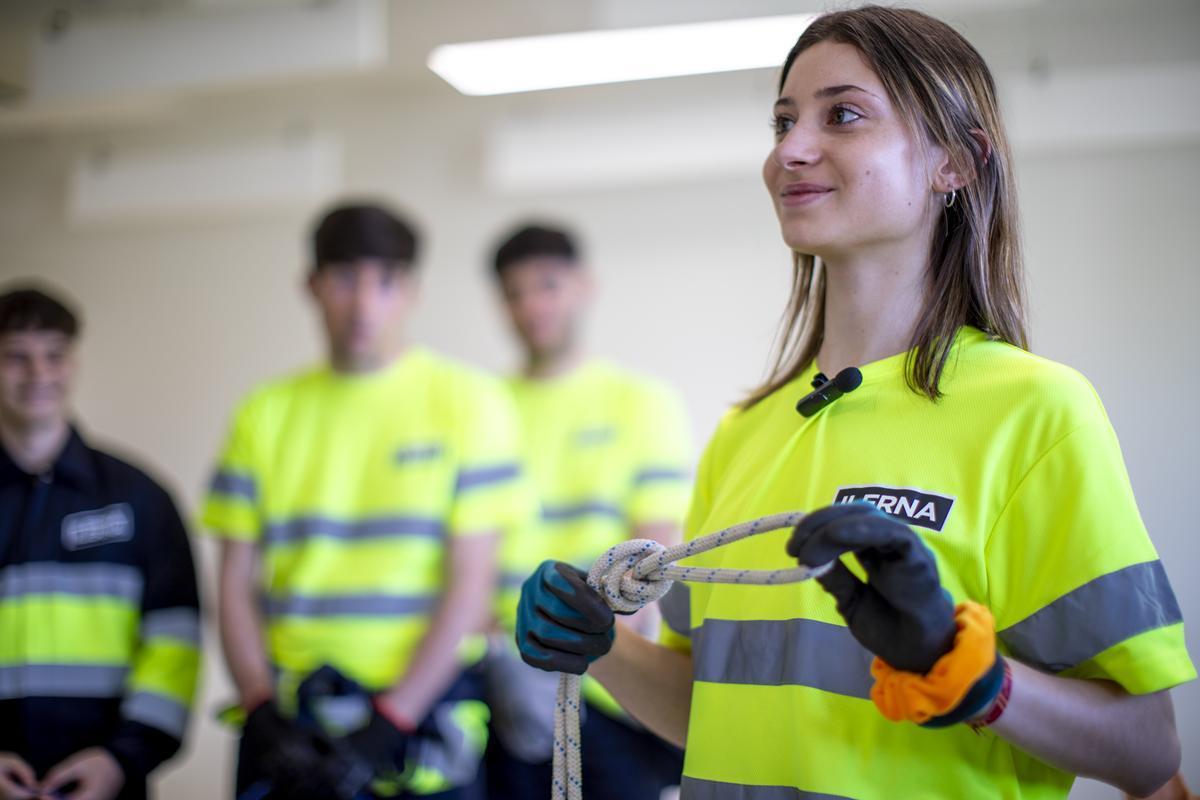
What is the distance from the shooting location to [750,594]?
120cm

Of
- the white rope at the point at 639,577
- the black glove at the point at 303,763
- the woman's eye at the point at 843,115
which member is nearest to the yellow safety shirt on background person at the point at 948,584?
the white rope at the point at 639,577

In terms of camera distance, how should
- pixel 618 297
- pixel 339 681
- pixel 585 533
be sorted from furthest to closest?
pixel 618 297, pixel 585 533, pixel 339 681

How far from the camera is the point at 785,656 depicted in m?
1.15

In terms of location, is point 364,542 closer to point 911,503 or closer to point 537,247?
point 537,247

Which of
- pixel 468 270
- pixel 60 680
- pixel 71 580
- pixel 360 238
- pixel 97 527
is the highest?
pixel 468 270

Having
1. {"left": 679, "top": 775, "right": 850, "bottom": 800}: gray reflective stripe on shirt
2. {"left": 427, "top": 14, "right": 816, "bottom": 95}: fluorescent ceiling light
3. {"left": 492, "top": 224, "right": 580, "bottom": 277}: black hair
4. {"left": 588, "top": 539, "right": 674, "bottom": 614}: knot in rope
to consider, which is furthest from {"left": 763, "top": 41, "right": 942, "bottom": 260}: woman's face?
{"left": 427, "top": 14, "right": 816, "bottom": 95}: fluorescent ceiling light

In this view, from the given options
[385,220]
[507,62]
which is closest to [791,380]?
[385,220]

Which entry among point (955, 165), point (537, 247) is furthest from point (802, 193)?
point (537, 247)

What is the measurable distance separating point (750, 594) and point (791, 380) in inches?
12.3

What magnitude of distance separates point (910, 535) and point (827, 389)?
0.31 metres

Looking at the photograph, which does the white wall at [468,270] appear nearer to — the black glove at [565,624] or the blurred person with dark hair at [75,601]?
the blurred person with dark hair at [75,601]

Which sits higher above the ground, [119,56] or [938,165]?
[119,56]

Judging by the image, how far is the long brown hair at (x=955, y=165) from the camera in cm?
119

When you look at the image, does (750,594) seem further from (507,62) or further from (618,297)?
(618,297)
